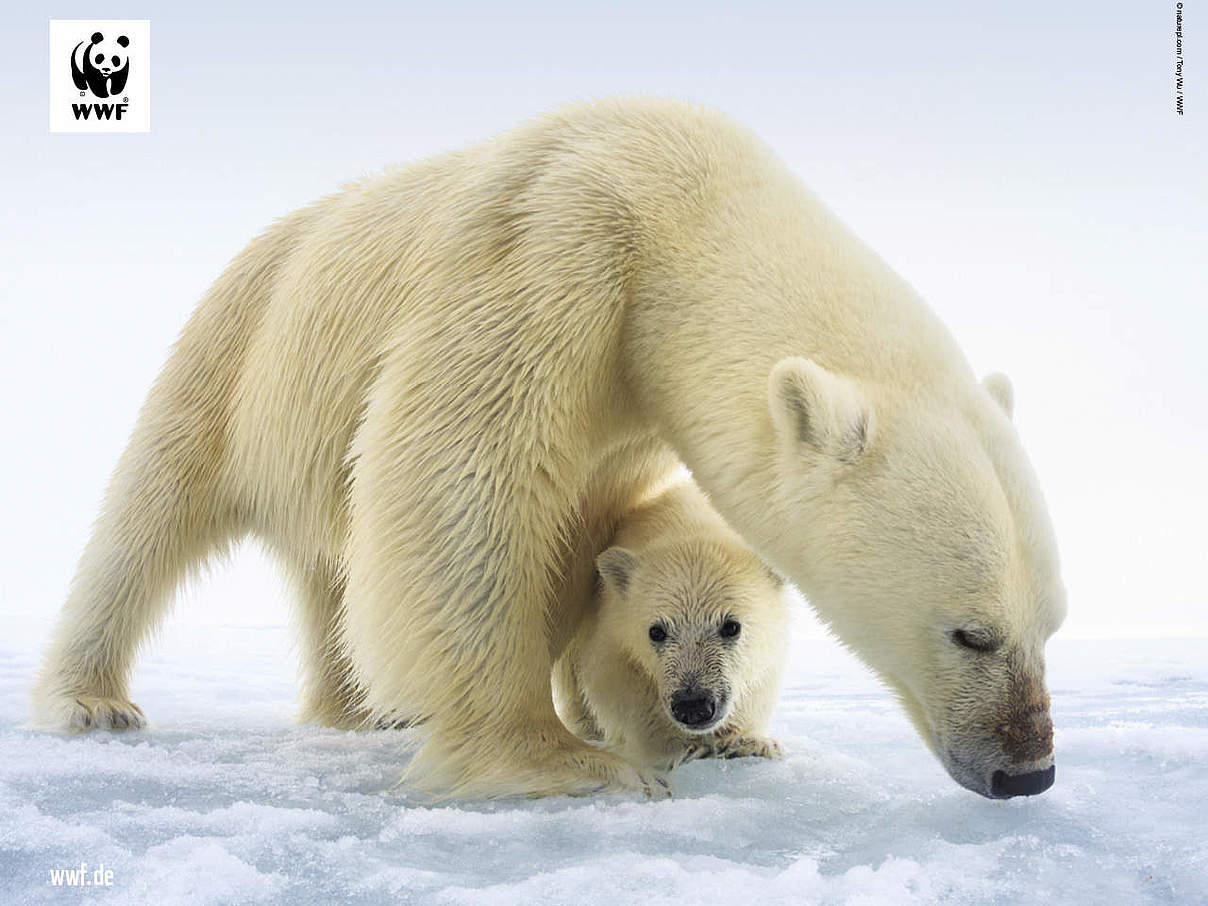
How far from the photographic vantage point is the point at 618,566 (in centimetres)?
382

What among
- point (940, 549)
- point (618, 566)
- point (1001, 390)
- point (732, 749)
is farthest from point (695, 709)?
point (1001, 390)

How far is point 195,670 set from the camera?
6641 mm

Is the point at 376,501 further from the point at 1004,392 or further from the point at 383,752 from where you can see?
the point at 1004,392

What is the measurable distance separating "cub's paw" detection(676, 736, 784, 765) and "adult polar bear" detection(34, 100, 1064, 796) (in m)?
0.49

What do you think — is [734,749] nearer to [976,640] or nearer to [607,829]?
[607,829]

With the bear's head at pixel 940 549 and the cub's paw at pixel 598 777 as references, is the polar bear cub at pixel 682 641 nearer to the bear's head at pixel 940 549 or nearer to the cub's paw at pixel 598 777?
the cub's paw at pixel 598 777

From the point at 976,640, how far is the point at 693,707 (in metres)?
0.87

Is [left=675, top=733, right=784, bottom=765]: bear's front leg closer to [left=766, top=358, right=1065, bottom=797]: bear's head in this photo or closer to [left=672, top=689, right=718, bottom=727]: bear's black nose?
[left=672, top=689, right=718, bottom=727]: bear's black nose

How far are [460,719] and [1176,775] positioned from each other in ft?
5.98

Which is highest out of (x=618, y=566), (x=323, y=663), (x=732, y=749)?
(x=618, y=566)

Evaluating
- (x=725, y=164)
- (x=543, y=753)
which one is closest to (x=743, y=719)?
(x=543, y=753)

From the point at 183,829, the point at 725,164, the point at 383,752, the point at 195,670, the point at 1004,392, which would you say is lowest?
the point at 195,670

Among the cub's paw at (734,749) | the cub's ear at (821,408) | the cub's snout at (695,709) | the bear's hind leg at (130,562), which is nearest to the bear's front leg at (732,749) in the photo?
the cub's paw at (734,749)

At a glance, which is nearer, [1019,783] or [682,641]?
[1019,783]
